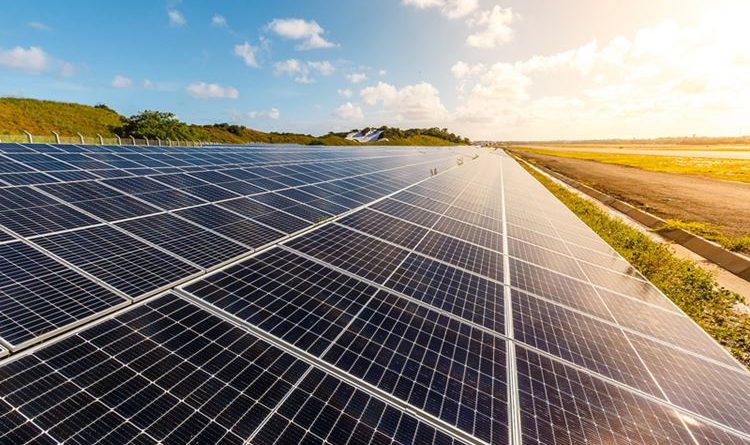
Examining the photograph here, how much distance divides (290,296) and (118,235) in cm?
446

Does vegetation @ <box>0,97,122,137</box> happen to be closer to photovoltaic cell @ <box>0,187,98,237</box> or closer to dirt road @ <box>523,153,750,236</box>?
photovoltaic cell @ <box>0,187,98,237</box>

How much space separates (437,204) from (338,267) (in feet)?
31.6

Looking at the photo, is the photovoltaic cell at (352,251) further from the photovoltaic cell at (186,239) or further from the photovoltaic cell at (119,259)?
the photovoltaic cell at (119,259)

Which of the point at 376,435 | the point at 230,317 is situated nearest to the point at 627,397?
the point at 376,435

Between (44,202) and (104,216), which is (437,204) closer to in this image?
(104,216)

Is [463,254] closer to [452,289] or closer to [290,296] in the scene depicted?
[452,289]

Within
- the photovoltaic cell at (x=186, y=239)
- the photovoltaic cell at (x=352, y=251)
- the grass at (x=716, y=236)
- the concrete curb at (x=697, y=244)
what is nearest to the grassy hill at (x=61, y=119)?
the photovoltaic cell at (x=186, y=239)

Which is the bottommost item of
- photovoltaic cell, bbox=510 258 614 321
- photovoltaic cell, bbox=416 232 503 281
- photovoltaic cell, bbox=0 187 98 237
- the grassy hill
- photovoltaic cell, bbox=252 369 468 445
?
photovoltaic cell, bbox=510 258 614 321

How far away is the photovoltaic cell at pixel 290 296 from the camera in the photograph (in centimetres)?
485

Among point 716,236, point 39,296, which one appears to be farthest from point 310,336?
point 716,236

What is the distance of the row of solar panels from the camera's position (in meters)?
4.59

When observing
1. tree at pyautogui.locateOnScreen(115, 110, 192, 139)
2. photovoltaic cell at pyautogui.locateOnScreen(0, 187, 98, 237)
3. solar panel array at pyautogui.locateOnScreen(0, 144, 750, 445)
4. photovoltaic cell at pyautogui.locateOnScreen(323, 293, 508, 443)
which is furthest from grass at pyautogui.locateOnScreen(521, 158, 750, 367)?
tree at pyautogui.locateOnScreen(115, 110, 192, 139)

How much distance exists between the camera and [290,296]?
5.67 meters

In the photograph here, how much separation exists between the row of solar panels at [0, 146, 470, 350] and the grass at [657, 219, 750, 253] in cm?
2831
